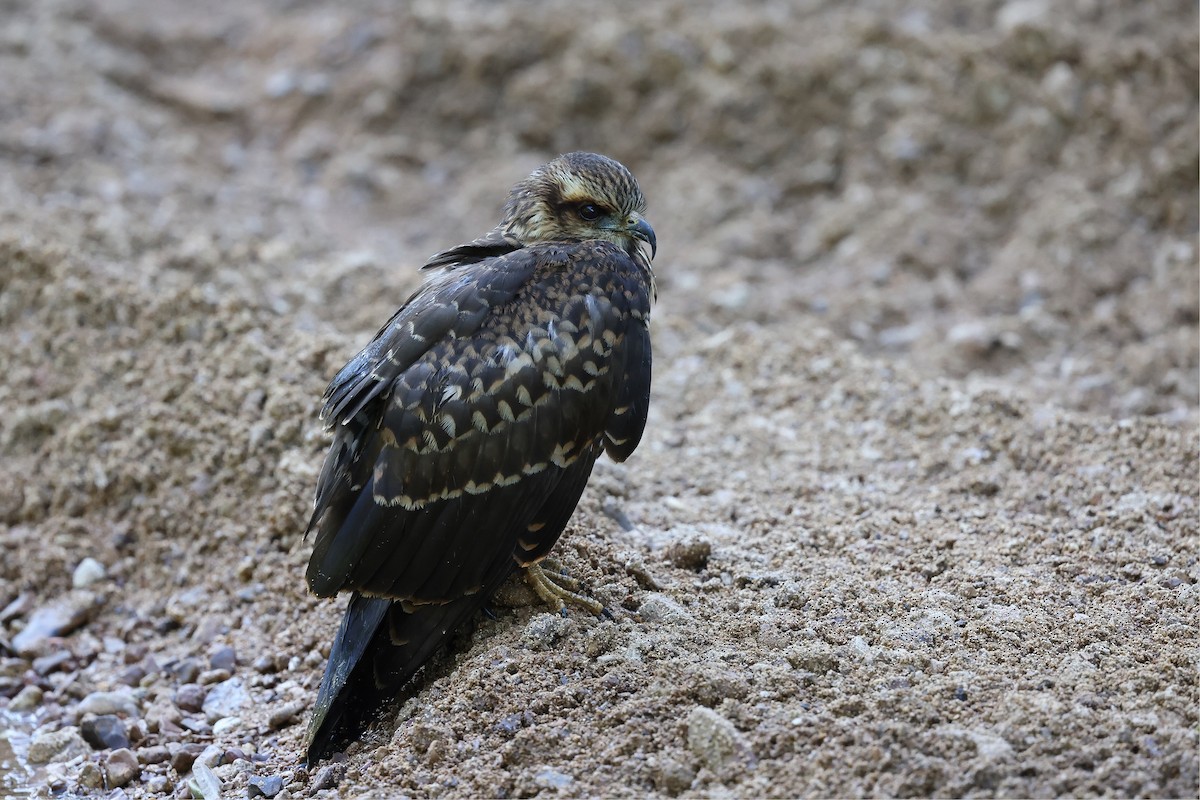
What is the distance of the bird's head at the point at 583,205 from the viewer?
4.39m

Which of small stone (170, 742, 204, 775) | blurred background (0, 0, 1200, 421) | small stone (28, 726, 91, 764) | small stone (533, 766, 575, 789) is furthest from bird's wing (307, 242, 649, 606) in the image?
blurred background (0, 0, 1200, 421)

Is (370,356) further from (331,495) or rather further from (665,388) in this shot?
(665,388)

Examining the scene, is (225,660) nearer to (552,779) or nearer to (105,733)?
(105,733)

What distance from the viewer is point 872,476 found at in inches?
199

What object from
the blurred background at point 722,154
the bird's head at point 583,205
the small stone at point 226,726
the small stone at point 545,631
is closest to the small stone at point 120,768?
A: the small stone at point 226,726

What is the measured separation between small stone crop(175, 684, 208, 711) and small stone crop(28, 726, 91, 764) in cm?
33

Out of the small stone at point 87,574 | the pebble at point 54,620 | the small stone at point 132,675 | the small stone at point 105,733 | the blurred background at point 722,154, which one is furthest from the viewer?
the blurred background at point 722,154

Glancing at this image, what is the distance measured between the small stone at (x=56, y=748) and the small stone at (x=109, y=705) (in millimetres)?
141

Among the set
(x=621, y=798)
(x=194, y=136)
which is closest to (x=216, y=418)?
(x=621, y=798)

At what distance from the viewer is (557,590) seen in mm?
4035

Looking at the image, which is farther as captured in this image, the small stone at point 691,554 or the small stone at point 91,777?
the small stone at point 691,554

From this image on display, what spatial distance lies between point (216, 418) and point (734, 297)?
2.89m

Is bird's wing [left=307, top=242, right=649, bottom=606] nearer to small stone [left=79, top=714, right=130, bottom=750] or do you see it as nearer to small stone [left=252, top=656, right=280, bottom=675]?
small stone [left=252, top=656, right=280, bottom=675]

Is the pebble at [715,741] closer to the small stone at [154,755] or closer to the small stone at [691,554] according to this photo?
the small stone at [691,554]
